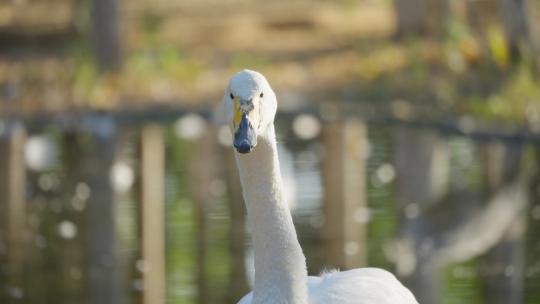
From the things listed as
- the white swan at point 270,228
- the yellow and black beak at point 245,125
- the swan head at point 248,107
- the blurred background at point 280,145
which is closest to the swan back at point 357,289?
the white swan at point 270,228

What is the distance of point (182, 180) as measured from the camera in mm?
11961

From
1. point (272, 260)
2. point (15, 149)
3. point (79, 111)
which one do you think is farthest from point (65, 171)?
point (272, 260)

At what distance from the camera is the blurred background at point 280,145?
8.99m

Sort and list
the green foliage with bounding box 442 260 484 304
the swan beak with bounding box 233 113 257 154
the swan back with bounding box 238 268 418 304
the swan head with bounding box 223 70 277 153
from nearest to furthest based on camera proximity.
A: the swan beak with bounding box 233 113 257 154
the swan head with bounding box 223 70 277 153
the swan back with bounding box 238 268 418 304
the green foliage with bounding box 442 260 484 304

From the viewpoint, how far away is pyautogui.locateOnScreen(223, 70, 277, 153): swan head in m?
4.36

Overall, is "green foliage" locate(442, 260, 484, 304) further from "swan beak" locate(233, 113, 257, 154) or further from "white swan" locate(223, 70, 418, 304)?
"swan beak" locate(233, 113, 257, 154)

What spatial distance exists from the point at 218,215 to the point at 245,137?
20.6 ft

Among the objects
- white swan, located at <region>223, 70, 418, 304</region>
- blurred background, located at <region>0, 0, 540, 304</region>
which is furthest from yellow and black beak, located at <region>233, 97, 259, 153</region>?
blurred background, located at <region>0, 0, 540, 304</region>

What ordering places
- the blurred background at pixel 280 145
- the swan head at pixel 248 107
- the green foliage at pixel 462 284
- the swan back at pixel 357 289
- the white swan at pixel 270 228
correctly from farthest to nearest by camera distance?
the blurred background at pixel 280 145 → the green foliage at pixel 462 284 → the swan back at pixel 357 289 → the white swan at pixel 270 228 → the swan head at pixel 248 107

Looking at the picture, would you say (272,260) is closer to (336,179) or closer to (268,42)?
(336,179)

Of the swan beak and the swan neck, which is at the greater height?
the swan beak

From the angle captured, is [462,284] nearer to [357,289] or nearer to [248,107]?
[357,289]

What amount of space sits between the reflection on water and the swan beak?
3.75m

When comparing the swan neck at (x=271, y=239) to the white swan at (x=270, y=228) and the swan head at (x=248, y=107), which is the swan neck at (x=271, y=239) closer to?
the white swan at (x=270, y=228)
